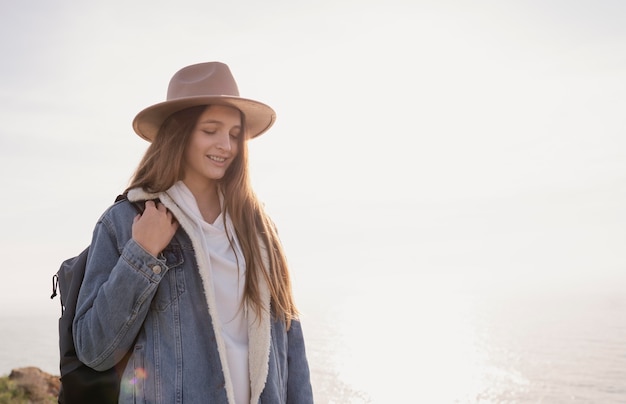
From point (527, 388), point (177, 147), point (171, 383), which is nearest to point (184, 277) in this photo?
point (171, 383)

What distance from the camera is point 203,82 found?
2.79 m

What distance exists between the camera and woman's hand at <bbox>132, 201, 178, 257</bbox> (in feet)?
7.97

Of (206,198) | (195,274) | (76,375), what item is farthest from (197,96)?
(76,375)

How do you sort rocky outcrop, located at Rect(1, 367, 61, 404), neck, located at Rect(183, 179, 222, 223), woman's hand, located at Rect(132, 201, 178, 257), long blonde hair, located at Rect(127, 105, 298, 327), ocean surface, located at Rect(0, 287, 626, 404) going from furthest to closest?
ocean surface, located at Rect(0, 287, 626, 404)
rocky outcrop, located at Rect(1, 367, 61, 404)
neck, located at Rect(183, 179, 222, 223)
long blonde hair, located at Rect(127, 105, 298, 327)
woman's hand, located at Rect(132, 201, 178, 257)

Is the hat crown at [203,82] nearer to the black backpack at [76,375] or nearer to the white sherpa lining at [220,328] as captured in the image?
the white sherpa lining at [220,328]

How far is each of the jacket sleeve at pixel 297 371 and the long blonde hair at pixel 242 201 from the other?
83mm

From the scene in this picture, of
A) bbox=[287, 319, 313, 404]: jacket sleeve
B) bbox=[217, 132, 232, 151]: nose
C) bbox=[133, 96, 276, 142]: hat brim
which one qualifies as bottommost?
bbox=[287, 319, 313, 404]: jacket sleeve

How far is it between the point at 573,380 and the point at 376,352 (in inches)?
1678

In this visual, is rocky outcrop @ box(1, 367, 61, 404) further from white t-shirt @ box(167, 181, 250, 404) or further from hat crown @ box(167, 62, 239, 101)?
hat crown @ box(167, 62, 239, 101)

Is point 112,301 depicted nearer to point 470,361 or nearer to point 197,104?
point 197,104

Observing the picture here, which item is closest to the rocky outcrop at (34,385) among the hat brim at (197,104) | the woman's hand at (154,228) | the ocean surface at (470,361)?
the hat brim at (197,104)

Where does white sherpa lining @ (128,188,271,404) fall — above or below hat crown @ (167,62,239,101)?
below

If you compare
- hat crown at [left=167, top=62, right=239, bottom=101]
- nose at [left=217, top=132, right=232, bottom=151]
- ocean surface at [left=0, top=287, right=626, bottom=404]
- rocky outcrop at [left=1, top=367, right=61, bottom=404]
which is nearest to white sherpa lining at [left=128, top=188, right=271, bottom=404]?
nose at [left=217, top=132, right=232, bottom=151]

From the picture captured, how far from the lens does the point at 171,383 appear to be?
2414mm
